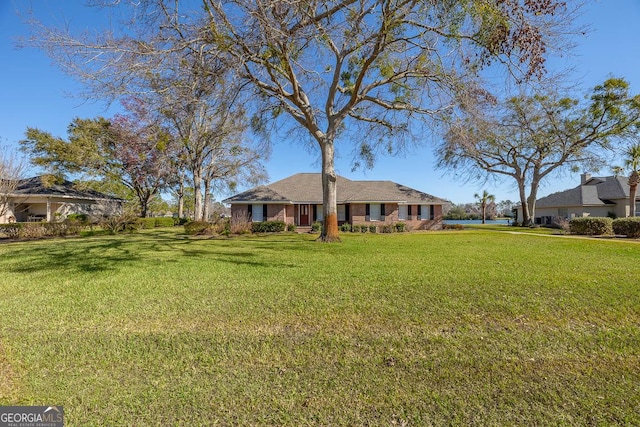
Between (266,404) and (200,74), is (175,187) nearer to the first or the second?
(200,74)

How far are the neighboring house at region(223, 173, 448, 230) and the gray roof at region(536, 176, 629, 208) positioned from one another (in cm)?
2220

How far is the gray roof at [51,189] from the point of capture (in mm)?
27156

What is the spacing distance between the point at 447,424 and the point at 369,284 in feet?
13.1

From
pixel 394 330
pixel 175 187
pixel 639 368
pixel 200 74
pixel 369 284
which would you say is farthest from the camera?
pixel 175 187

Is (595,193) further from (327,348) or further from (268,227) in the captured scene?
(327,348)

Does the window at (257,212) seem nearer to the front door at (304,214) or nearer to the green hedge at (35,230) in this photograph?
the front door at (304,214)

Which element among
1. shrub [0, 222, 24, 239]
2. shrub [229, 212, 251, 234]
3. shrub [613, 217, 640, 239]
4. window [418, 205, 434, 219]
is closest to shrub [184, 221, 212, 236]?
shrub [229, 212, 251, 234]

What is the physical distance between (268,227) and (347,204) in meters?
7.79

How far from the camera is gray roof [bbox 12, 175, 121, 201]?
27.2m

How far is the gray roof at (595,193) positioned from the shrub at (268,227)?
36699 mm

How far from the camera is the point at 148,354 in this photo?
3.51 metres

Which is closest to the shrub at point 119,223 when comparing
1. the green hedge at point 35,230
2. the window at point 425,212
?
the green hedge at point 35,230

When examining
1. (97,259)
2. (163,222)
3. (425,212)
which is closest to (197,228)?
(97,259)

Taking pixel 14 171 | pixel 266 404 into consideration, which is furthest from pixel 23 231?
pixel 266 404
